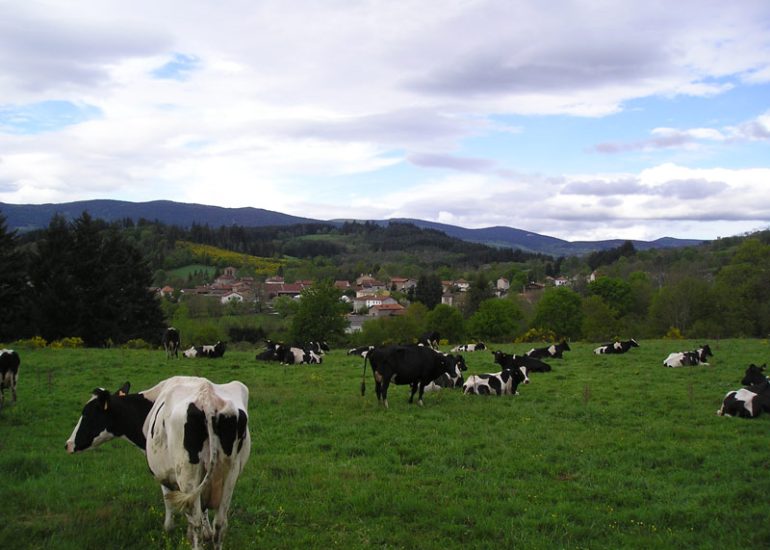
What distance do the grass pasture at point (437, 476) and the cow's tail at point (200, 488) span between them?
948 millimetres

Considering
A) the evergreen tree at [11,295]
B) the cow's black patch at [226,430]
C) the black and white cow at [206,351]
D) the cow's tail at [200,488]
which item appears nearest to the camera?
the cow's tail at [200,488]

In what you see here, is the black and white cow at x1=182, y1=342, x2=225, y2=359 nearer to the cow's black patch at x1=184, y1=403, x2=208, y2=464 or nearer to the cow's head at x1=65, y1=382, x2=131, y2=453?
the cow's head at x1=65, y1=382, x2=131, y2=453

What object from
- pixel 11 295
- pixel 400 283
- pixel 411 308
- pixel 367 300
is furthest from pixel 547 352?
pixel 400 283

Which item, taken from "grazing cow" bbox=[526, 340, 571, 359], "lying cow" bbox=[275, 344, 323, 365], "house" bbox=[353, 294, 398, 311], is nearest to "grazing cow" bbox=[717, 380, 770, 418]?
"grazing cow" bbox=[526, 340, 571, 359]

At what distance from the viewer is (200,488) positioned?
564 cm

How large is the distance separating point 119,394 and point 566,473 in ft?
23.1

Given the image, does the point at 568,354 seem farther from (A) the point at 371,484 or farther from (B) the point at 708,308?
(B) the point at 708,308

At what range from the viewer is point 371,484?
8547 mm

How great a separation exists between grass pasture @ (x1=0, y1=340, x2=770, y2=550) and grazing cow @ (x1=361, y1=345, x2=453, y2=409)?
61cm

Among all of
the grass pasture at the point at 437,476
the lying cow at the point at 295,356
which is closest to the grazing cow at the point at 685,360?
the grass pasture at the point at 437,476

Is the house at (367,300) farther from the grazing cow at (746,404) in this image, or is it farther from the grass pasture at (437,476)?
the grazing cow at (746,404)

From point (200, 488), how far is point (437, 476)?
455 cm

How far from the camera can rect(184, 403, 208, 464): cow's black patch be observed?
5867 millimetres

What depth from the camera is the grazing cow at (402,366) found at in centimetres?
1512
